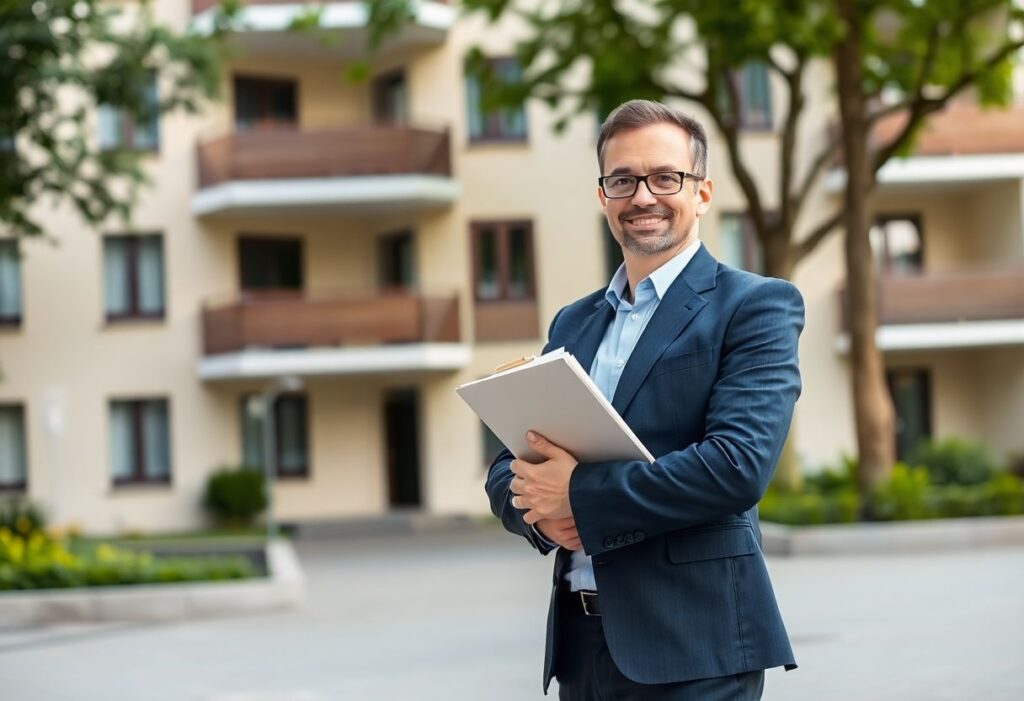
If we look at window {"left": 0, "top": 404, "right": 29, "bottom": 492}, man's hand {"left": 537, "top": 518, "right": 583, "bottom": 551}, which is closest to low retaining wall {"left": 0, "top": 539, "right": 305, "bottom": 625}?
man's hand {"left": 537, "top": 518, "right": 583, "bottom": 551}

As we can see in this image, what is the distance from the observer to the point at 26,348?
3148cm

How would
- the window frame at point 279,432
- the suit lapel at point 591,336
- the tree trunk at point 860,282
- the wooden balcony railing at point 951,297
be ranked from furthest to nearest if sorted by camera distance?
the window frame at point 279,432, the wooden balcony railing at point 951,297, the tree trunk at point 860,282, the suit lapel at point 591,336

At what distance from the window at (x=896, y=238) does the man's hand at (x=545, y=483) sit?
3033 centimetres

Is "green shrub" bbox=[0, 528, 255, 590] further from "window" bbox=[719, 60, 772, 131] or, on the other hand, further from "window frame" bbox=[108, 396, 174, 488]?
"window" bbox=[719, 60, 772, 131]

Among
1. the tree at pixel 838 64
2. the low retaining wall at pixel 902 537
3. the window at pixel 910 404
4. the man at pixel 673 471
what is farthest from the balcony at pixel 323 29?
the man at pixel 673 471

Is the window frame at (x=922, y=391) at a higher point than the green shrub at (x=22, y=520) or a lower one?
higher

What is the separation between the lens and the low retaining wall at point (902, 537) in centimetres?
1839

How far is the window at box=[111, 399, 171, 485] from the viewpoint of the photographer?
104 ft

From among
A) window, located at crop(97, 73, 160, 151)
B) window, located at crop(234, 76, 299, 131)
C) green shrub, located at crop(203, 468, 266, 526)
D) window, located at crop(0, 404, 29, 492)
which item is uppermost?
window, located at crop(234, 76, 299, 131)

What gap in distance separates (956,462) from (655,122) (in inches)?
946

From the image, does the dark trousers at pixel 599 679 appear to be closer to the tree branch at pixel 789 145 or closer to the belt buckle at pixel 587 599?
the belt buckle at pixel 587 599

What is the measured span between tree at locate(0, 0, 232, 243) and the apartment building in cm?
790

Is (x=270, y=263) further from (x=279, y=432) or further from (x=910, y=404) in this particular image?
(x=910, y=404)

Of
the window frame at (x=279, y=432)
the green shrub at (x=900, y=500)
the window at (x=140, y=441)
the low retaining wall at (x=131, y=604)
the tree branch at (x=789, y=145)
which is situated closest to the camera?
the low retaining wall at (x=131, y=604)
